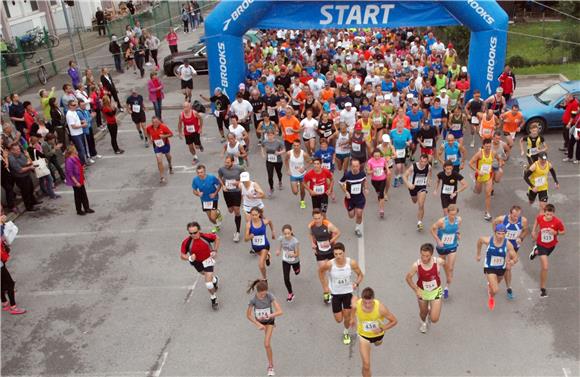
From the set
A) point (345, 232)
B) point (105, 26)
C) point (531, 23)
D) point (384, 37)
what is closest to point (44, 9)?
point (105, 26)

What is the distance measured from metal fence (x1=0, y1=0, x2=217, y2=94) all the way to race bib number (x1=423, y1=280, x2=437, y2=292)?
675 inches

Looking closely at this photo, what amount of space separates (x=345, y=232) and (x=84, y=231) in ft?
17.4

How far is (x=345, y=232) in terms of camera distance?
33.7 ft

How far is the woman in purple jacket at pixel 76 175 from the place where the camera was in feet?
35.7

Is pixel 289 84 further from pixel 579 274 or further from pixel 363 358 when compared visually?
pixel 363 358

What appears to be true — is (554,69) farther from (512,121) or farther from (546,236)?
(546,236)

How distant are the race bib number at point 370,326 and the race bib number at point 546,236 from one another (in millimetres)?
3214

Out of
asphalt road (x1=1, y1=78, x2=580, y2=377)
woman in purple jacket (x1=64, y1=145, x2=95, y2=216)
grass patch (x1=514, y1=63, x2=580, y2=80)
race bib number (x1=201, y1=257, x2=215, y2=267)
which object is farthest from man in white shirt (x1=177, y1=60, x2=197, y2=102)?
grass patch (x1=514, y1=63, x2=580, y2=80)

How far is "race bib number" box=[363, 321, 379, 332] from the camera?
636 cm

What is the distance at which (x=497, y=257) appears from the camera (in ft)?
24.8

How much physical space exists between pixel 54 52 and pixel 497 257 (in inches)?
923

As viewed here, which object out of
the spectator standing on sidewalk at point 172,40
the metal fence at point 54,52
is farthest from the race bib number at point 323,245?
the spectator standing on sidewalk at point 172,40

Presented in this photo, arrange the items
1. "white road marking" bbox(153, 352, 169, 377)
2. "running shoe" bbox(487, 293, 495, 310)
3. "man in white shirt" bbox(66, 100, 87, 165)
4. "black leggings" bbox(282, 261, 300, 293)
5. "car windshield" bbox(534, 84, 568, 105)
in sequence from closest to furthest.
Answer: "white road marking" bbox(153, 352, 169, 377), "running shoe" bbox(487, 293, 495, 310), "black leggings" bbox(282, 261, 300, 293), "man in white shirt" bbox(66, 100, 87, 165), "car windshield" bbox(534, 84, 568, 105)

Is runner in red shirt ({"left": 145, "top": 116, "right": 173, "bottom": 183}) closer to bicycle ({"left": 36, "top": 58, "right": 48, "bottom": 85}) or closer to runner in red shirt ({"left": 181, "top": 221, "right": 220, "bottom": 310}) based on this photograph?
runner in red shirt ({"left": 181, "top": 221, "right": 220, "bottom": 310})
